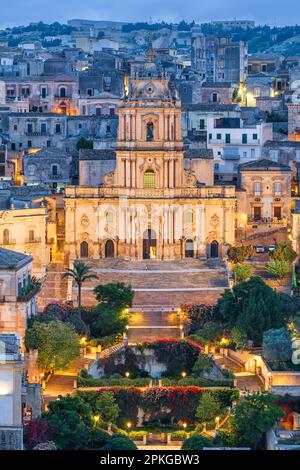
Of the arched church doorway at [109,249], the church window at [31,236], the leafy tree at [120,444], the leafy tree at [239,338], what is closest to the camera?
the leafy tree at [120,444]

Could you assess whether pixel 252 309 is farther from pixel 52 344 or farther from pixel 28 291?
pixel 28 291

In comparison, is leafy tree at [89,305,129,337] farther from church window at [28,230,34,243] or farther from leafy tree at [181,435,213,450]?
leafy tree at [181,435,213,450]

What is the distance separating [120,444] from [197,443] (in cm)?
204

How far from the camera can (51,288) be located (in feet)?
209

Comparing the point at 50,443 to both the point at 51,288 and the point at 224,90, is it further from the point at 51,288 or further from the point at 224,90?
the point at 224,90

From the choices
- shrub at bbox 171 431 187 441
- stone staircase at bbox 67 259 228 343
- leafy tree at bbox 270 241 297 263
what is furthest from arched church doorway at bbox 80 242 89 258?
shrub at bbox 171 431 187 441

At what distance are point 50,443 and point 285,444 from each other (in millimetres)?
5918

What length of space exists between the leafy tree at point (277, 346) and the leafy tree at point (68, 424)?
304 inches

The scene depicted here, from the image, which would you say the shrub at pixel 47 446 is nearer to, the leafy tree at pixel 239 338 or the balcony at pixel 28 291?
the balcony at pixel 28 291

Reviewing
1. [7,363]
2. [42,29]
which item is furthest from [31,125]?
[42,29]

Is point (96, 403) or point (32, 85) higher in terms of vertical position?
point (32, 85)

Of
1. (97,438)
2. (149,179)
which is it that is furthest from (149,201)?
(97,438)

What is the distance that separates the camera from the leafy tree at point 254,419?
46.8m

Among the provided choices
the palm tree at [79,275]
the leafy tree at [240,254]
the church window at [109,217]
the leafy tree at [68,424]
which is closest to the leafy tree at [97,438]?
the leafy tree at [68,424]
